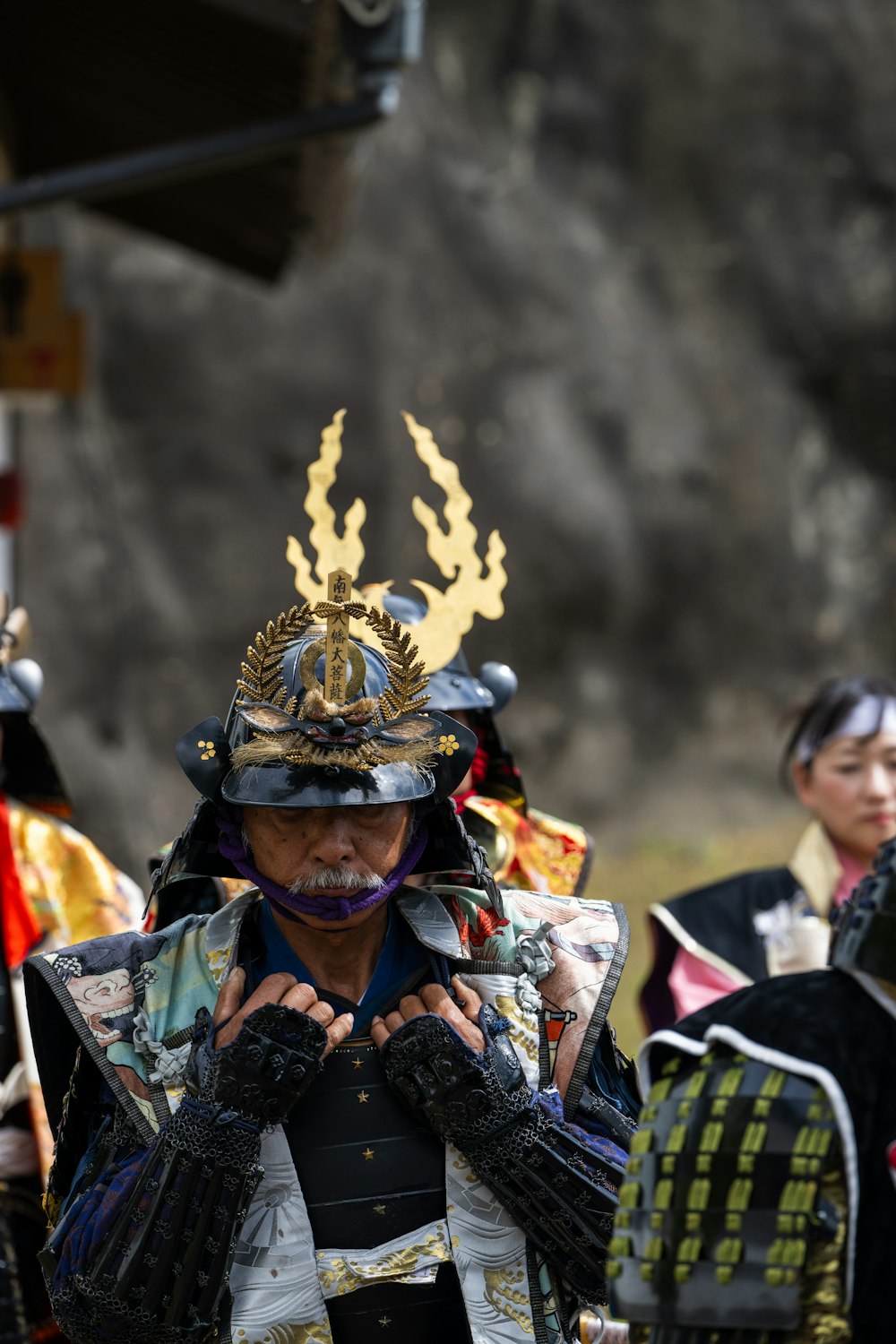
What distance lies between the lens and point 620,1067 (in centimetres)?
302

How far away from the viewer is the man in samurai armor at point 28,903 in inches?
165

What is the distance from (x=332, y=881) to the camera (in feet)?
9.12

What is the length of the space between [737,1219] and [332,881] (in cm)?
94

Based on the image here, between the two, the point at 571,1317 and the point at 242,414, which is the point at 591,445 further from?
the point at 571,1317

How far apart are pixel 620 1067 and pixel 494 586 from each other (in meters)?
0.97

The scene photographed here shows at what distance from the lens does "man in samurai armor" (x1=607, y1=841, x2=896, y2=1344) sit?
201 centimetres

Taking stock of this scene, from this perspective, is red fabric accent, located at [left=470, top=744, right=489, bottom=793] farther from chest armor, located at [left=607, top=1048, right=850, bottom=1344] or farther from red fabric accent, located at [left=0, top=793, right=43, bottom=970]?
chest armor, located at [left=607, top=1048, right=850, bottom=1344]

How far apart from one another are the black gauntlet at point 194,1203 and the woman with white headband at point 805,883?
2407 millimetres

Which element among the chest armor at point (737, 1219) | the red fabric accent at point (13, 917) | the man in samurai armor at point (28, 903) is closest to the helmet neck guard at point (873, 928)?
the chest armor at point (737, 1219)

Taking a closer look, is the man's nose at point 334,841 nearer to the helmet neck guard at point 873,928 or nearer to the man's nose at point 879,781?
the helmet neck guard at point 873,928

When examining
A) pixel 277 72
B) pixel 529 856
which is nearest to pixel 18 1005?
pixel 529 856

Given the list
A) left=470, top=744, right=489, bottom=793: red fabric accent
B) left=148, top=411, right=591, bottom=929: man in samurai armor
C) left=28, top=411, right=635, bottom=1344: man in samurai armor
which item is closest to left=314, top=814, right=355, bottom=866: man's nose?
left=28, top=411, right=635, bottom=1344: man in samurai armor

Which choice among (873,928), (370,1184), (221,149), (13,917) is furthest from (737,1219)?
(221,149)

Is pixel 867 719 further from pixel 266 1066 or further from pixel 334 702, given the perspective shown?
pixel 266 1066
